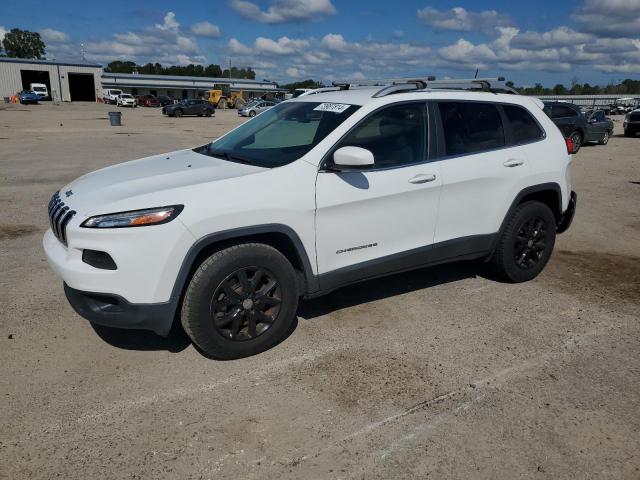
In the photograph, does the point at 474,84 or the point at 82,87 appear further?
the point at 82,87

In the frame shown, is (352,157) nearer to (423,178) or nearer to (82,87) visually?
(423,178)

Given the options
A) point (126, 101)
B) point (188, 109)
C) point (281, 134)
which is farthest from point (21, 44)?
point (281, 134)

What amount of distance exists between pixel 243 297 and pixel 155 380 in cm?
78

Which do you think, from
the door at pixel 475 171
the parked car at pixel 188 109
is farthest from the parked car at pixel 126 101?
the door at pixel 475 171

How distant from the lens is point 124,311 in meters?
3.18

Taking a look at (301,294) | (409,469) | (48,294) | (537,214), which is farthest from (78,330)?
(537,214)

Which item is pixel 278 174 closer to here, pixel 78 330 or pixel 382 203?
pixel 382 203

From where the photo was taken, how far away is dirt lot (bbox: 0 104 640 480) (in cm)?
265

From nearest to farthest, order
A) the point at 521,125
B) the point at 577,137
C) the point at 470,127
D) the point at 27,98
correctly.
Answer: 1. the point at 470,127
2. the point at 521,125
3. the point at 577,137
4. the point at 27,98

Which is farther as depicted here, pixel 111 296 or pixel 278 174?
pixel 278 174

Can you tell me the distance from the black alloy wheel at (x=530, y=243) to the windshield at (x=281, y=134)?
2186 millimetres

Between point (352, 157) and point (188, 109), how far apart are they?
4161 centimetres

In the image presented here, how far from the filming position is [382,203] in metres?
3.88

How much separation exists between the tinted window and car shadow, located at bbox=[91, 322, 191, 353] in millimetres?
17287
